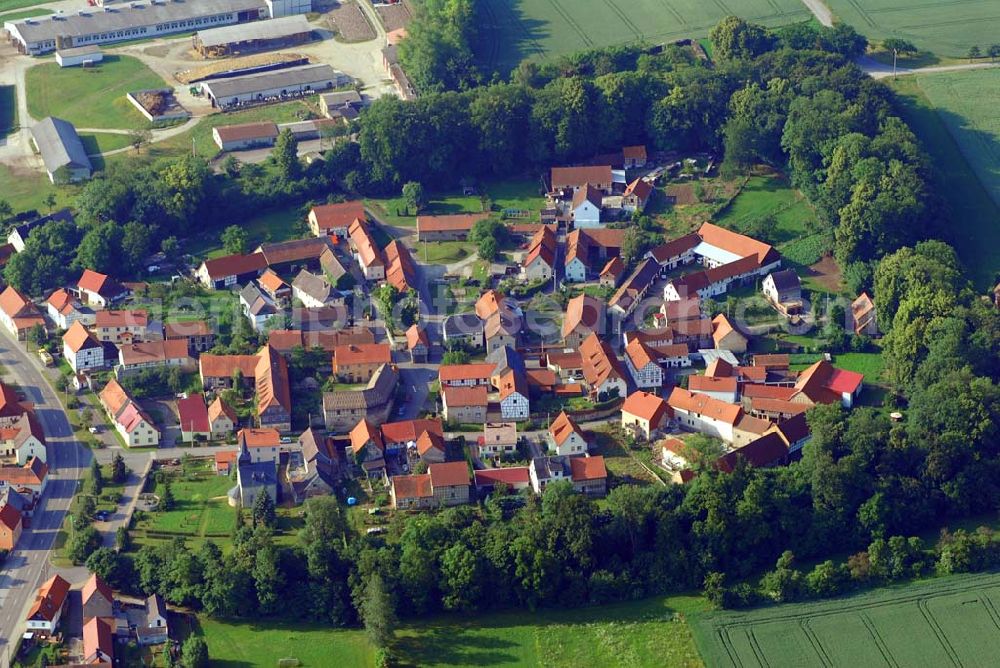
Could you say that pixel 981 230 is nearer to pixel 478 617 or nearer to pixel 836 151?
pixel 836 151

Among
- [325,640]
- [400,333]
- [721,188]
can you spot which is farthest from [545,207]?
[325,640]

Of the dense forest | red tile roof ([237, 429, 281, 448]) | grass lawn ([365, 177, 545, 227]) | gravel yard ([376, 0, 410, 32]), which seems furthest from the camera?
gravel yard ([376, 0, 410, 32])

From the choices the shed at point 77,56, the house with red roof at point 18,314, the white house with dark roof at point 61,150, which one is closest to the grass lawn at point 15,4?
the shed at point 77,56

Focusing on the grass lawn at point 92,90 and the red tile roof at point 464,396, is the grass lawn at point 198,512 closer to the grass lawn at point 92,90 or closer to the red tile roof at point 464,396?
the red tile roof at point 464,396

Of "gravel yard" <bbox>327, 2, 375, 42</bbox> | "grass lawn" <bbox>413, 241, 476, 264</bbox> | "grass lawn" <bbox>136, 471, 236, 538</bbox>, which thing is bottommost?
"grass lawn" <bbox>413, 241, 476, 264</bbox>

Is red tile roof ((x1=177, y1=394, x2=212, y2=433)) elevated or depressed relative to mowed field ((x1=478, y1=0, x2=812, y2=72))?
→ depressed

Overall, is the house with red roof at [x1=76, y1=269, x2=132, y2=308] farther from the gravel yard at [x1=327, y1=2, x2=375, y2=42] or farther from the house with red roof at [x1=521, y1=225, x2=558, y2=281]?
the gravel yard at [x1=327, y1=2, x2=375, y2=42]

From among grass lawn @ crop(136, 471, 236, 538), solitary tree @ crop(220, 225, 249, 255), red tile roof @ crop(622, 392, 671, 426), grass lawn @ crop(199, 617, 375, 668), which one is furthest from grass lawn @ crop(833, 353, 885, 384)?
solitary tree @ crop(220, 225, 249, 255)
